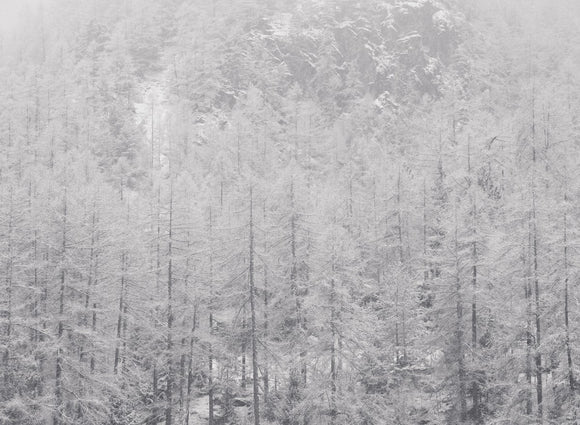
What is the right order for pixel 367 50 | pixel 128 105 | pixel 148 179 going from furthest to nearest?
pixel 367 50 < pixel 128 105 < pixel 148 179

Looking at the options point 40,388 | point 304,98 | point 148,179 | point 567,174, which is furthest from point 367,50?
point 40,388

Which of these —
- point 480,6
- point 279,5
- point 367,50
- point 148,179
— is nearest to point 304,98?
point 367,50

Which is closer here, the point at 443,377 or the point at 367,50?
the point at 443,377

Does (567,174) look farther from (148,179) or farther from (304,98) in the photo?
(304,98)

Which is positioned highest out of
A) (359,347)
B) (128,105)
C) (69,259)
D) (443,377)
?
(128,105)

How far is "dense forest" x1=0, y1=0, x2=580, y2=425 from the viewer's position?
24828mm

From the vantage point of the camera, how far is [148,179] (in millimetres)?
60500

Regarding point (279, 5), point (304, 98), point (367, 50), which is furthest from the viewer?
point (279, 5)

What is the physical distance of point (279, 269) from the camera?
30969 millimetres

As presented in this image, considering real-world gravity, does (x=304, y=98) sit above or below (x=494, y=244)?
above

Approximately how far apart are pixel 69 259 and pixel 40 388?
681 cm

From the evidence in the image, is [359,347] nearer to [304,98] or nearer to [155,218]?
[155,218]

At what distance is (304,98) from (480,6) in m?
68.8

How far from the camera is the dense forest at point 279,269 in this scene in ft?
81.5
